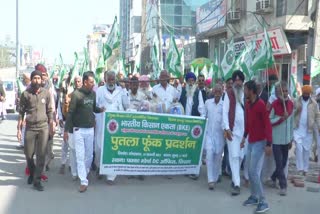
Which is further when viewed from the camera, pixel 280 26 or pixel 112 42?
pixel 280 26

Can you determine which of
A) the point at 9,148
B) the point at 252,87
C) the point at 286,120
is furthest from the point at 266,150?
the point at 9,148

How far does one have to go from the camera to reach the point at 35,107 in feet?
27.0

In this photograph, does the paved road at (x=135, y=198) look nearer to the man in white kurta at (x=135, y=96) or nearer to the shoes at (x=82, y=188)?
the shoes at (x=82, y=188)

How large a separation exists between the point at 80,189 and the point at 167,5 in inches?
2214

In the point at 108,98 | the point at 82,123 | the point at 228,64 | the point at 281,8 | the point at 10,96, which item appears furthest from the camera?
the point at 10,96

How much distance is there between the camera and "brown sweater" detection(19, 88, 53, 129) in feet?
27.0

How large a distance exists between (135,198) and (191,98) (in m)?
3.34

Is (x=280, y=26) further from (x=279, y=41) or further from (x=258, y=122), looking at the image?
(x=258, y=122)

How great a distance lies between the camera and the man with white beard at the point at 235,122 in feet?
26.6

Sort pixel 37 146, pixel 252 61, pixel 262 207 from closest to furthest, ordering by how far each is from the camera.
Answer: pixel 262 207
pixel 37 146
pixel 252 61

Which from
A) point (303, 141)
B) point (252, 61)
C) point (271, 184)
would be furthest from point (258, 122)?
point (252, 61)

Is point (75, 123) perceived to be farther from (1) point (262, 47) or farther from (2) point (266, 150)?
(1) point (262, 47)

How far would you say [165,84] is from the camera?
393 inches

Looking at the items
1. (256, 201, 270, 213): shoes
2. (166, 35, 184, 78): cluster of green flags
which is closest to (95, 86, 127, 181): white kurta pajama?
(256, 201, 270, 213): shoes
